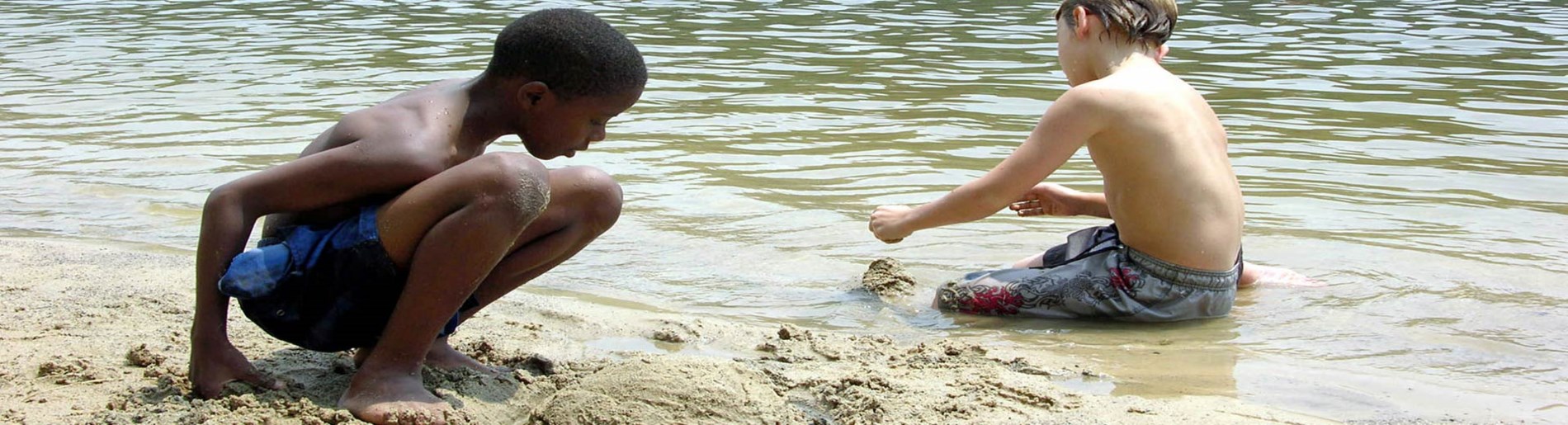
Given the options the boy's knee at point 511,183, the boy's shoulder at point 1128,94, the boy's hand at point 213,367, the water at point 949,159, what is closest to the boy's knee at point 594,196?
the boy's knee at point 511,183

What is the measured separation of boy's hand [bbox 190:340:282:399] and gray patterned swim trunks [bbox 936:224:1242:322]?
2.00 meters

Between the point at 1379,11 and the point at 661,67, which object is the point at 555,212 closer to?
the point at 661,67

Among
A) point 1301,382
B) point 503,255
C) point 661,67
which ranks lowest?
point 661,67

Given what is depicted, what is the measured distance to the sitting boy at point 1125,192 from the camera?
147 inches

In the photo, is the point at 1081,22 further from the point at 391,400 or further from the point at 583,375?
the point at 391,400

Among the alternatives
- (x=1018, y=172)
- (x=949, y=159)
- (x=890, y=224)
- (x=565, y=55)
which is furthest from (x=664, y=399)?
(x=949, y=159)

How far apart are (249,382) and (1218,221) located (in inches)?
95.4

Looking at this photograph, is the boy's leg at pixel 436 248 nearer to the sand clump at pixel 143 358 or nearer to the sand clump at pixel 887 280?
the sand clump at pixel 143 358

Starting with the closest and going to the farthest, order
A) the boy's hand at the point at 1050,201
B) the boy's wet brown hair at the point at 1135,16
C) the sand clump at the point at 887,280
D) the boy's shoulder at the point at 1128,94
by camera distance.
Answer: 1. the boy's shoulder at the point at 1128,94
2. the boy's wet brown hair at the point at 1135,16
3. the boy's hand at the point at 1050,201
4. the sand clump at the point at 887,280

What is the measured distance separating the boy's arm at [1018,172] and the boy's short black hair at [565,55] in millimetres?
1197

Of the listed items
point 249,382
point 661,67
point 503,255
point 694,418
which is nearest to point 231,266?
point 249,382

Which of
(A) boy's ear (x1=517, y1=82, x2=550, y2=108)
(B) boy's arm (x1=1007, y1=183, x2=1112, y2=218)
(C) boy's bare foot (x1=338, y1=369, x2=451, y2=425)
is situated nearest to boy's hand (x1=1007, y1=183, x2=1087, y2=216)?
(B) boy's arm (x1=1007, y1=183, x2=1112, y2=218)

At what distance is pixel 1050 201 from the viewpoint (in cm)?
412

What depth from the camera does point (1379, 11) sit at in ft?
40.4
